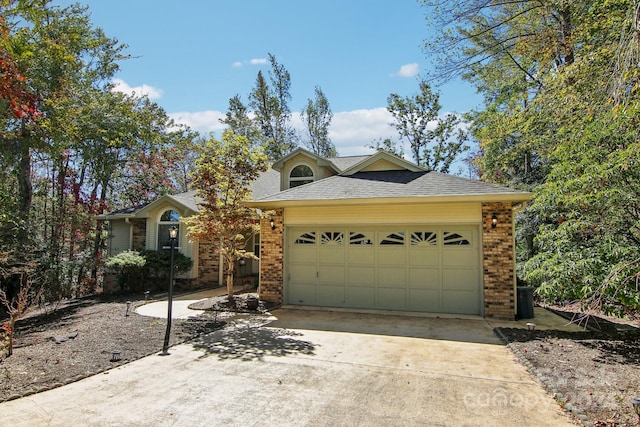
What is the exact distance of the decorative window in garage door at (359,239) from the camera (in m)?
9.43

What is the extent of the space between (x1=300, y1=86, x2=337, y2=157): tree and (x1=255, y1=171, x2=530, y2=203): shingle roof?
17448 millimetres

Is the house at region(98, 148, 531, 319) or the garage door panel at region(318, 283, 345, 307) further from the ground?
the house at region(98, 148, 531, 319)

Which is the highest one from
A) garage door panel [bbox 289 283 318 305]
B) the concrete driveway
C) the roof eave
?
the roof eave

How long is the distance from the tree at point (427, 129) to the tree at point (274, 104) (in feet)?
24.9

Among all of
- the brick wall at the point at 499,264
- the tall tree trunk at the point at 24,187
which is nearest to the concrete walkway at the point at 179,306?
the tall tree trunk at the point at 24,187

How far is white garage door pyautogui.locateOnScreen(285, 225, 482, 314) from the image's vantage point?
8.73m

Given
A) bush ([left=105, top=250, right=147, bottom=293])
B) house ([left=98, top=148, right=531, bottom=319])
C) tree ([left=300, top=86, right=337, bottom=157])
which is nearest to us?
house ([left=98, top=148, right=531, bottom=319])

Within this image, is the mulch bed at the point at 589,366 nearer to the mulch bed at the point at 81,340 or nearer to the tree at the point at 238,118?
the mulch bed at the point at 81,340

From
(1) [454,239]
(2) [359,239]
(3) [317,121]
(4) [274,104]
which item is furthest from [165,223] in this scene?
(3) [317,121]

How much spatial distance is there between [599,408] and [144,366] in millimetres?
Answer: 5617

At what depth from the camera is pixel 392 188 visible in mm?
9477

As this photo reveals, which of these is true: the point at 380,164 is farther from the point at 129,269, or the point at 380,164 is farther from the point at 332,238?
the point at 129,269

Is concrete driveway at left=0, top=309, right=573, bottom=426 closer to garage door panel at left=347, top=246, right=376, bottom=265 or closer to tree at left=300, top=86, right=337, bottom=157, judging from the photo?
garage door panel at left=347, top=246, right=376, bottom=265

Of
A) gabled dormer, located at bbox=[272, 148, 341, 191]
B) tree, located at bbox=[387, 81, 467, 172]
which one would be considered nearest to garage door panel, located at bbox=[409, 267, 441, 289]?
gabled dormer, located at bbox=[272, 148, 341, 191]
